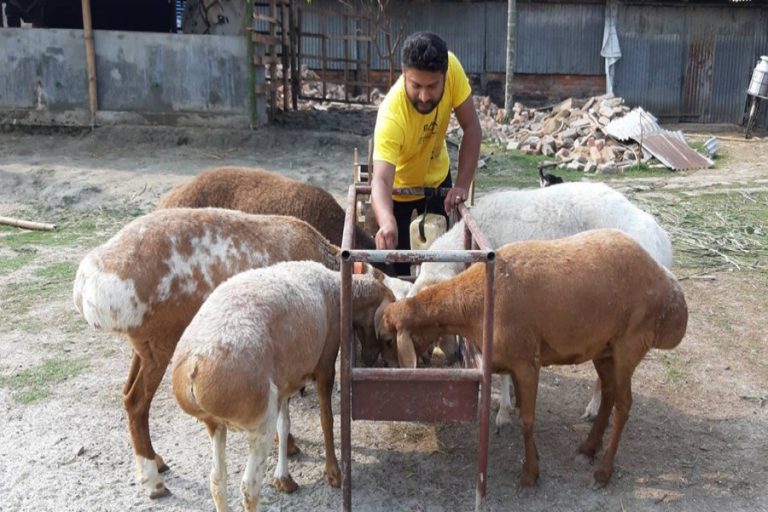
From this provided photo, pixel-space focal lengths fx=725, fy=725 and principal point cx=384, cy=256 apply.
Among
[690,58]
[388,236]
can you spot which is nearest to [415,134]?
[388,236]

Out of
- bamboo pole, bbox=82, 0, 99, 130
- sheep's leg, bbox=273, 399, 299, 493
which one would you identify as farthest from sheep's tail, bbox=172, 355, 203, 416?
bamboo pole, bbox=82, 0, 99, 130

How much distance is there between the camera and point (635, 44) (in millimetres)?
21062

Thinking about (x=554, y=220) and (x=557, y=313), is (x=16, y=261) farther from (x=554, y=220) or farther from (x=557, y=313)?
(x=557, y=313)

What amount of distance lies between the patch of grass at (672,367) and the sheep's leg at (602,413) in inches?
53.6

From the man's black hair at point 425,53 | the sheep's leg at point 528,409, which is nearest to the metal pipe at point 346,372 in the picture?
the sheep's leg at point 528,409

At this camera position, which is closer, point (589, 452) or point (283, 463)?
point (283, 463)

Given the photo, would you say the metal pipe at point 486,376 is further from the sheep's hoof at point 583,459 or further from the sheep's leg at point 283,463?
the sheep's leg at point 283,463

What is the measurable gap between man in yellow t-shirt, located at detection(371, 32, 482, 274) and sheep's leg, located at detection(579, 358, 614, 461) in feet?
4.94

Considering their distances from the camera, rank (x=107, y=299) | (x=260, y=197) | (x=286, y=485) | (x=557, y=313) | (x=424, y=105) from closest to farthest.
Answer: (x=107, y=299)
(x=557, y=313)
(x=286, y=485)
(x=424, y=105)
(x=260, y=197)

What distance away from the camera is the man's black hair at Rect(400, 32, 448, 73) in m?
4.49

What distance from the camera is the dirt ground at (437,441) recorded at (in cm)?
418

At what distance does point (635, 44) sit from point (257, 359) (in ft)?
66.8

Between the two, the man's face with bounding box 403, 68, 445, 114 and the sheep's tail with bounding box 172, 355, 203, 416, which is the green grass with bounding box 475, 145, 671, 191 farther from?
the sheep's tail with bounding box 172, 355, 203, 416


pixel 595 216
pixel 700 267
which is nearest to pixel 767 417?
pixel 595 216
